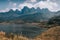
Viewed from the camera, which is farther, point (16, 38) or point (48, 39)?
point (48, 39)

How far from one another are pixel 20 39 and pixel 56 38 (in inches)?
401

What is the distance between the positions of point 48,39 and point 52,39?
1797 mm

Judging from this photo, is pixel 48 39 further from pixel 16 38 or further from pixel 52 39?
pixel 16 38

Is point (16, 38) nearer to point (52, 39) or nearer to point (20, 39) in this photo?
point (20, 39)

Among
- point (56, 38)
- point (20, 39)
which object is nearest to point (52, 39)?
point (56, 38)

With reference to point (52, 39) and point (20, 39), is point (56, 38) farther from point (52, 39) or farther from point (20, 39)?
point (20, 39)

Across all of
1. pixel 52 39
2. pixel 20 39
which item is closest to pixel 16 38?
pixel 20 39

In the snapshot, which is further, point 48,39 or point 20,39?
point 48,39

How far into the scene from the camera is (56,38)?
35.1 meters

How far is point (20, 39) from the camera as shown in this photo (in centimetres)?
2839

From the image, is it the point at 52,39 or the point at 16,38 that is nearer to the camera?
the point at 16,38

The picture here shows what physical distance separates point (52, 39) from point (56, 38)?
5.40 feet

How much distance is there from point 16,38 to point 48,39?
9.87m
